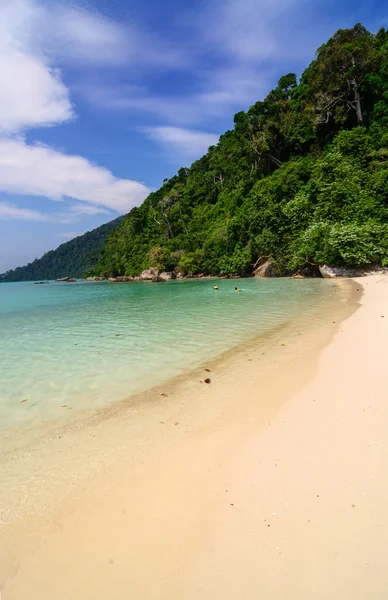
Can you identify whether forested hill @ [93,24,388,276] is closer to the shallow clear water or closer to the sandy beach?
the shallow clear water

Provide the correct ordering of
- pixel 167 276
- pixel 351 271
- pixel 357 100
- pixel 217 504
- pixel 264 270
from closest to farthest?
1. pixel 217 504
2. pixel 351 271
3. pixel 357 100
4. pixel 264 270
5. pixel 167 276

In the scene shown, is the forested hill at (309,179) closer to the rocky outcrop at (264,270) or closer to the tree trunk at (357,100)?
the tree trunk at (357,100)

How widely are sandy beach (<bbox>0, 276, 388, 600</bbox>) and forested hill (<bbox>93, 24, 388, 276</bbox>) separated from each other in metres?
24.5

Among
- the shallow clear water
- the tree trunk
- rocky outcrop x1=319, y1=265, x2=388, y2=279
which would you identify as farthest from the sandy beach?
the tree trunk

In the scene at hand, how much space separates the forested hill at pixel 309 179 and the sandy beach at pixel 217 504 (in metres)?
24.5

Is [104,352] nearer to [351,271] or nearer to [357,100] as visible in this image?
[351,271]

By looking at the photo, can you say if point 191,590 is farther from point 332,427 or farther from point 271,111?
point 271,111

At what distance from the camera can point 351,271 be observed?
26297mm

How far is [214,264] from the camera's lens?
49438mm

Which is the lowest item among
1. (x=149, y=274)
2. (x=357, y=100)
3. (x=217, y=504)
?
(x=217, y=504)

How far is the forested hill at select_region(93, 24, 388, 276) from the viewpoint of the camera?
1117 inches

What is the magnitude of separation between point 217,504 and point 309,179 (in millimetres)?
42527

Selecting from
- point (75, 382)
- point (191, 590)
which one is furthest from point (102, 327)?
point (191, 590)

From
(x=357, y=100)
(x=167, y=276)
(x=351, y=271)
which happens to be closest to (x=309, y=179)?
(x=357, y=100)
